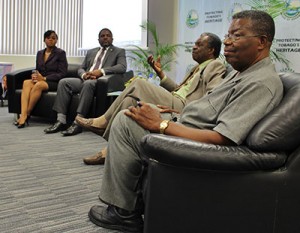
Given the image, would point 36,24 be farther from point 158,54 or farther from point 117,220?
point 117,220

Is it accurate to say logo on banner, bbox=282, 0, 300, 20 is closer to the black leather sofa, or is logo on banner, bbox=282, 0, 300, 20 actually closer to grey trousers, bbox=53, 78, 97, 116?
the black leather sofa

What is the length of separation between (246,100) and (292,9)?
7.43 ft

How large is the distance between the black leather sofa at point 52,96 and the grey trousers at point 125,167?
2.30 metres

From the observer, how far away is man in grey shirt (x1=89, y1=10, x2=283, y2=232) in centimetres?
A: 131

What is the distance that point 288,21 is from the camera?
10.8ft

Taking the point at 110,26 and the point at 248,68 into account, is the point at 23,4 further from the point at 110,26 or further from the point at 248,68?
the point at 248,68

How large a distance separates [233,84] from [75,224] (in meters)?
1.00

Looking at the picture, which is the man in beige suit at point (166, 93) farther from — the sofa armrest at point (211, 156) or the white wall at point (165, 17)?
the white wall at point (165, 17)

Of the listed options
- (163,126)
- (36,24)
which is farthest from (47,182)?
(36,24)

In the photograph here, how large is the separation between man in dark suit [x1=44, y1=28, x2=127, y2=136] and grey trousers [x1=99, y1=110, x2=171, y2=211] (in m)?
2.22

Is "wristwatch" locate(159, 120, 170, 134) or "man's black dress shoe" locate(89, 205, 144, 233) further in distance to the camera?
"man's black dress shoe" locate(89, 205, 144, 233)

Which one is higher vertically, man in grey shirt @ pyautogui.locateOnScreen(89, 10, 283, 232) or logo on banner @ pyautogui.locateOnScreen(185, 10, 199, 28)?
logo on banner @ pyautogui.locateOnScreen(185, 10, 199, 28)

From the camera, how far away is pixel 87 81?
3.96 m

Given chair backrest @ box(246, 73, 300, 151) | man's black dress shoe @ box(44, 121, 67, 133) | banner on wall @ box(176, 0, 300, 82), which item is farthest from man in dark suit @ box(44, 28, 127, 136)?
chair backrest @ box(246, 73, 300, 151)
